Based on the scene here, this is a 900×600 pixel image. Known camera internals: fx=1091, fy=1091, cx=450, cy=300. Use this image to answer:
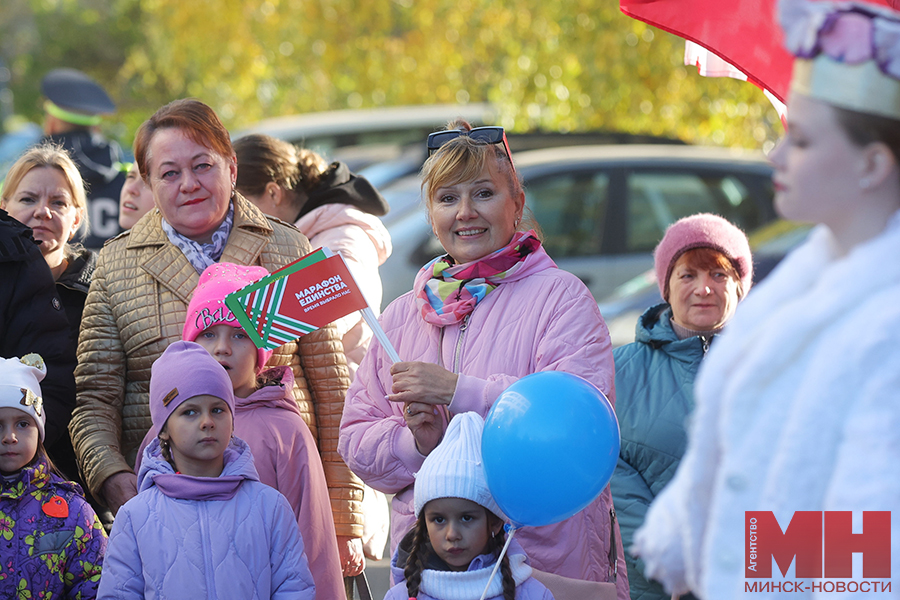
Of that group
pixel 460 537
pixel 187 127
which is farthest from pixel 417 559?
pixel 187 127

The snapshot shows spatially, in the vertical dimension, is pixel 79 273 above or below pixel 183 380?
above

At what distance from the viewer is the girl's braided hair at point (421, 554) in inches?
110

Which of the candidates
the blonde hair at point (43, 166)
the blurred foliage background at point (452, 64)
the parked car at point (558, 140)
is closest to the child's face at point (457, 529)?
the blonde hair at point (43, 166)

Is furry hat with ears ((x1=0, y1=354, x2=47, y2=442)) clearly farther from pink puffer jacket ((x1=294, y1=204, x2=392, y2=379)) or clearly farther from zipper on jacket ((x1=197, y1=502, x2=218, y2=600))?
pink puffer jacket ((x1=294, y1=204, x2=392, y2=379))

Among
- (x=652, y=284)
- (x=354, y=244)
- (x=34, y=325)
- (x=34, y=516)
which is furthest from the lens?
(x=652, y=284)

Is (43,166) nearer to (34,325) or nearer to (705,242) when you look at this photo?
(34,325)

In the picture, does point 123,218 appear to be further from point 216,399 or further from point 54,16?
point 54,16

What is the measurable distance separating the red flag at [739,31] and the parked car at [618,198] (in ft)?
17.3

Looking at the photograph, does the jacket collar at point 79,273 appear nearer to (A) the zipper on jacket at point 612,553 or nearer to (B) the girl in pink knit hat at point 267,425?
(B) the girl in pink knit hat at point 267,425

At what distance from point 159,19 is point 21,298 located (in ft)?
46.3

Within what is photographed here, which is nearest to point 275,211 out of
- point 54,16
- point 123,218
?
point 123,218

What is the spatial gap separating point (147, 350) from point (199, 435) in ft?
1.88

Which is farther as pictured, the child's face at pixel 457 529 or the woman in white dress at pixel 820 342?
the child's face at pixel 457 529

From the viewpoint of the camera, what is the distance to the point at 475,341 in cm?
308
